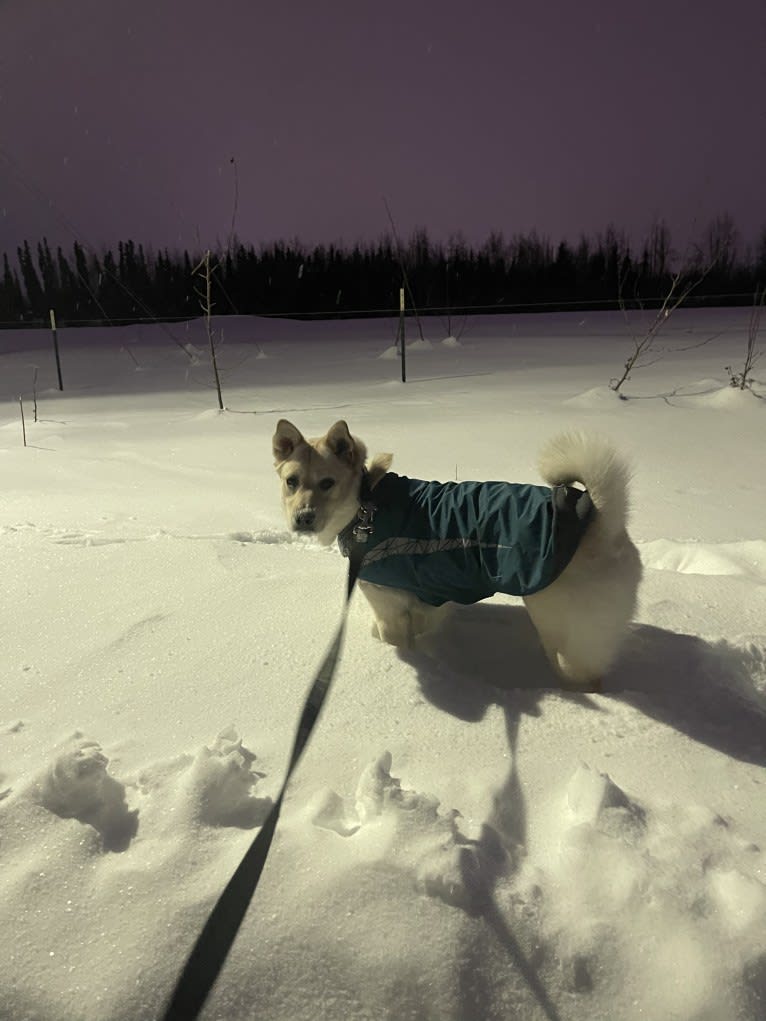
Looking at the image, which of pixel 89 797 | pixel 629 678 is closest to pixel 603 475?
pixel 629 678

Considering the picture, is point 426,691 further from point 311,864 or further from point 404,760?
point 311,864

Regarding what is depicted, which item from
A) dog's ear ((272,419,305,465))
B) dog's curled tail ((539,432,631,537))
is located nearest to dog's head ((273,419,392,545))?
dog's ear ((272,419,305,465))

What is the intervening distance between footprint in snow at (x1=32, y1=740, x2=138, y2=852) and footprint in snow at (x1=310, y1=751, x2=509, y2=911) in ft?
1.28

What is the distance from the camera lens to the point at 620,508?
169 centimetres

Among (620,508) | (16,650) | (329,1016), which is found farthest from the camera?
(16,650)

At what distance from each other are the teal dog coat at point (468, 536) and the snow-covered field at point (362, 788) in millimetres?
294

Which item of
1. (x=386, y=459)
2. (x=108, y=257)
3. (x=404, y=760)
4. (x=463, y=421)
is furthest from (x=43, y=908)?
(x=108, y=257)

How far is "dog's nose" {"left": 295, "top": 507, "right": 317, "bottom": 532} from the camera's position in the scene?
2.01 meters

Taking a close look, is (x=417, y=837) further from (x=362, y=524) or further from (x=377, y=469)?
(x=377, y=469)

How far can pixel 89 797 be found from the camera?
1.25 m

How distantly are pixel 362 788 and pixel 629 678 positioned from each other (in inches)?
39.6

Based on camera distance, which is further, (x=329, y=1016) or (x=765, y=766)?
(x=765, y=766)

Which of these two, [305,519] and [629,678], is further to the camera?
[305,519]

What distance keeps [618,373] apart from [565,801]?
7.55m
